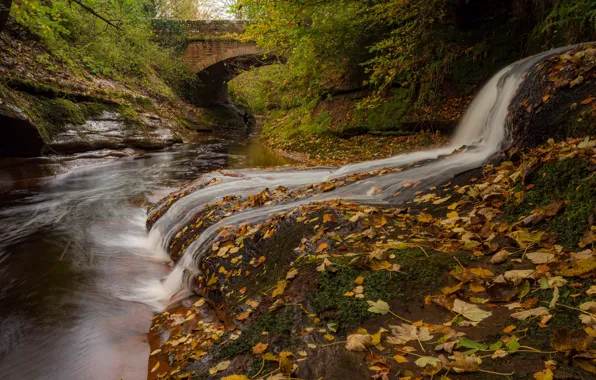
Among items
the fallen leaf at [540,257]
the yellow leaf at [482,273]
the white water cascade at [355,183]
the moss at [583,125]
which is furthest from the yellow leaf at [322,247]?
the moss at [583,125]

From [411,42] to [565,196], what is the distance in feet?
23.3

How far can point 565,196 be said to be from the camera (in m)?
2.54

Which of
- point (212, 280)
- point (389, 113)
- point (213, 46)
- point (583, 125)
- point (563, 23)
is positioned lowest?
point (212, 280)

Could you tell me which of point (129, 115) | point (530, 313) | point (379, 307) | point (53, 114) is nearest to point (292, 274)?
point (379, 307)

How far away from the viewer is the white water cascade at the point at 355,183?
3.96 m

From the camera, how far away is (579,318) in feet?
5.27

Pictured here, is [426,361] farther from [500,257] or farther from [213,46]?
[213,46]

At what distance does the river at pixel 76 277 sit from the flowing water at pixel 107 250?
0.01m

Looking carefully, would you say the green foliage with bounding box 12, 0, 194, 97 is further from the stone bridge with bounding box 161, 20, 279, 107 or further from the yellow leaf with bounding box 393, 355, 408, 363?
the yellow leaf with bounding box 393, 355, 408, 363

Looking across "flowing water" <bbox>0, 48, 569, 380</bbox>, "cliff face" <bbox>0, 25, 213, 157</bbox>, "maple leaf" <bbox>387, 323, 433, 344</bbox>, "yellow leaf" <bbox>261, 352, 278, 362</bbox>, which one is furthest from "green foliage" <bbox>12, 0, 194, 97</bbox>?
"maple leaf" <bbox>387, 323, 433, 344</bbox>

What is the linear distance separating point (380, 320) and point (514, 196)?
165cm

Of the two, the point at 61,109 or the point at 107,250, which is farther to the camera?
the point at 61,109

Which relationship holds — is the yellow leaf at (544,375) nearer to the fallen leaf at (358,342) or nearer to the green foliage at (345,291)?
the fallen leaf at (358,342)

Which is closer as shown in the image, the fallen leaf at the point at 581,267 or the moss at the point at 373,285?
the fallen leaf at the point at 581,267
